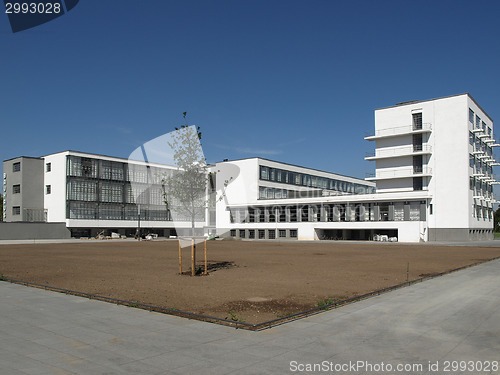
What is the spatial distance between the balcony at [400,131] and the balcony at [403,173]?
571 centimetres

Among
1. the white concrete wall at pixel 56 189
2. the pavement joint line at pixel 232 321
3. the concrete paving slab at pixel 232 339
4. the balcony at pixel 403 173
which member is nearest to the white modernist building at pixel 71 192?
the white concrete wall at pixel 56 189

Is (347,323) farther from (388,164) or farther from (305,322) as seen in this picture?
(388,164)

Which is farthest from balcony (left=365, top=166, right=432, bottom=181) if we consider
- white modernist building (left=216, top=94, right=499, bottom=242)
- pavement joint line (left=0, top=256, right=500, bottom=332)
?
pavement joint line (left=0, top=256, right=500, bottom=332)

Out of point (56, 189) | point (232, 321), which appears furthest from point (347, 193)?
point (232, 321)

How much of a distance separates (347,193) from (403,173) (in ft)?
42.2

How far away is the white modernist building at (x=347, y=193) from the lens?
Result: 62.0 m

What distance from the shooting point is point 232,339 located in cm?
790

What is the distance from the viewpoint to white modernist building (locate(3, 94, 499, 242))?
2440 inches

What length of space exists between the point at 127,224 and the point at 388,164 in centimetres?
5285

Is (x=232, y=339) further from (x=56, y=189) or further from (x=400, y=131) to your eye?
(x=56, y=189)

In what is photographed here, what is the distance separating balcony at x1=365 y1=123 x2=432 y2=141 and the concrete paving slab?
58241mm

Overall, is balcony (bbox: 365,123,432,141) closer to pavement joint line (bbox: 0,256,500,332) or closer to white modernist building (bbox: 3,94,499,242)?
white modernist building (bbox: 3,94,499,242)

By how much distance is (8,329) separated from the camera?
8656 millimetres

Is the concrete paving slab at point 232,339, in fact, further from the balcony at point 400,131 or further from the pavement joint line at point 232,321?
the balcony at point 400,131
